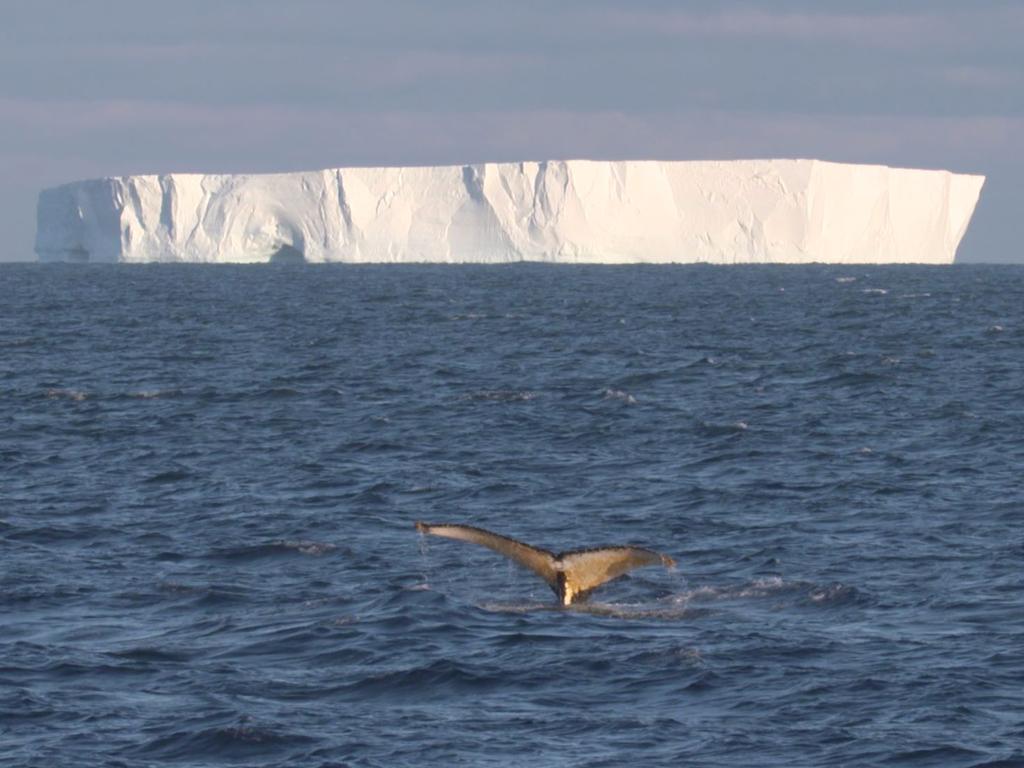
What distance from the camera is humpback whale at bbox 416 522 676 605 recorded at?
40.7 feet

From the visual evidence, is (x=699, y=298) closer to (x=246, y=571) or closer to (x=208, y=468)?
(x=208, y=468)

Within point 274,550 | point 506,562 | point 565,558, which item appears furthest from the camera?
point 274,550

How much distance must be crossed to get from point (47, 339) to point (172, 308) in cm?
1551

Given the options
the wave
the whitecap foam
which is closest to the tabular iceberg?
the whitecap foam

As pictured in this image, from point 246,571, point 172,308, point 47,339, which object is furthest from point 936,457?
point 172,308

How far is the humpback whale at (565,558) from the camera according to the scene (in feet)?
40.7

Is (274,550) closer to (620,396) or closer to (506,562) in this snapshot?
→ (506,562)

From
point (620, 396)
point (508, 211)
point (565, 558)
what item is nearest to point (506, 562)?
point (565, 558)

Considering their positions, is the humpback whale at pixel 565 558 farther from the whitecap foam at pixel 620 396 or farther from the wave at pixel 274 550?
the whitecap foam at pixel 620 396

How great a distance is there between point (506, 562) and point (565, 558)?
3.78 meters

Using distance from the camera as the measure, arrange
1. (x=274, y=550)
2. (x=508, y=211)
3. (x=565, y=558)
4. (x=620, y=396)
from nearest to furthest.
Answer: (x=565, y=558)
(x=274, y=550)
(x=620, y=396)
(x=508, y=211)

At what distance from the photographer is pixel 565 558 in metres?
13.2

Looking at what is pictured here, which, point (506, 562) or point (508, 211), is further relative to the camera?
point (508, 211)

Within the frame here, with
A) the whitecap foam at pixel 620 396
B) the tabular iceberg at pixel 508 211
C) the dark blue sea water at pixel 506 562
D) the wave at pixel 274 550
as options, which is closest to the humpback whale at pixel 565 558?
the dark blue sea water at pixel 506 562
